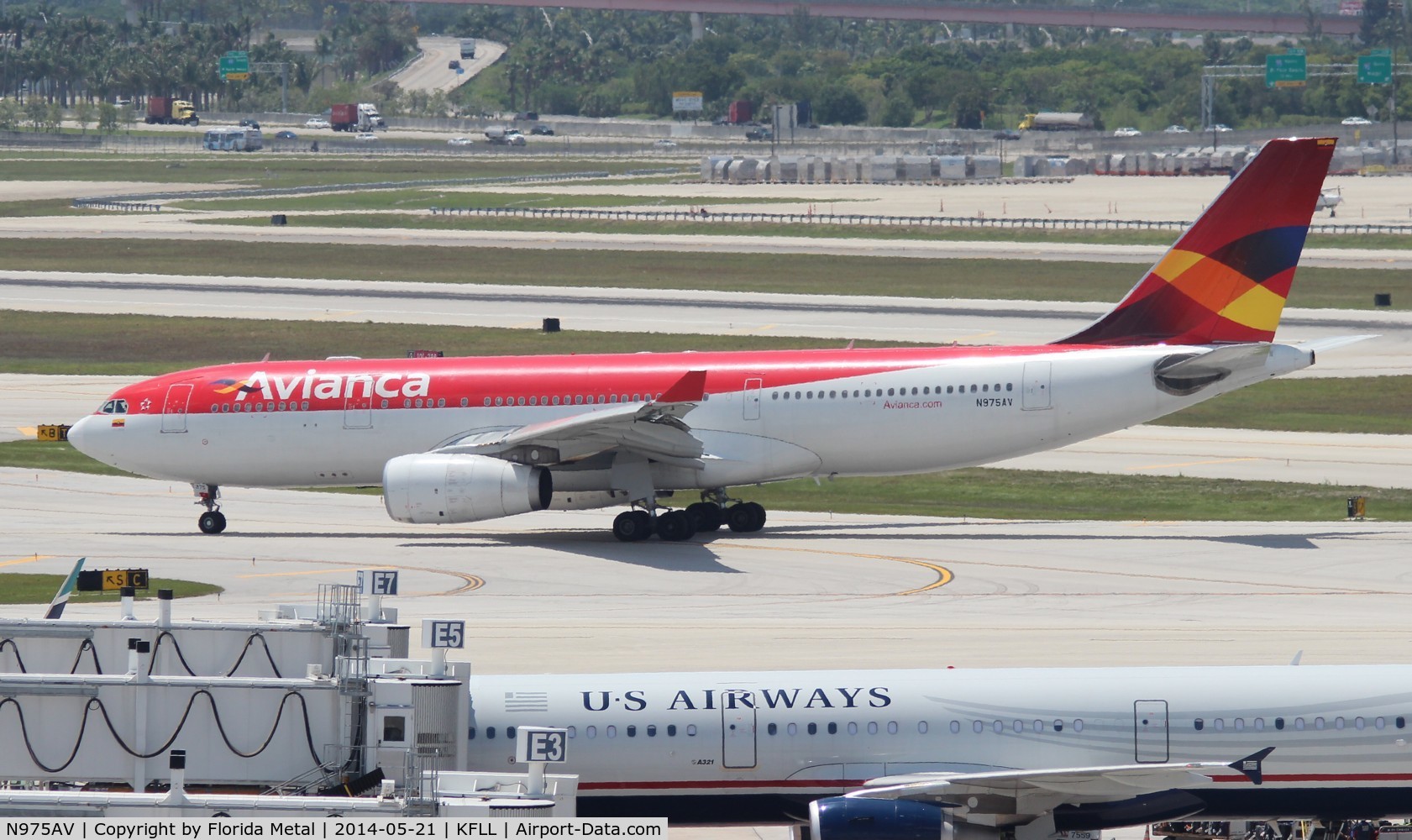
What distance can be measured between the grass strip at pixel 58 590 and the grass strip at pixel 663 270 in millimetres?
57455

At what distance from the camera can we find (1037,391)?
4388cm

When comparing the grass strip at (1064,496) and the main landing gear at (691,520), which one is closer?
the main landing gear at (691,520)

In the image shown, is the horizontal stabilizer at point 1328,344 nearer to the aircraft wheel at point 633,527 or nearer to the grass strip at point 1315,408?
the aircraft wheel at point 633,527

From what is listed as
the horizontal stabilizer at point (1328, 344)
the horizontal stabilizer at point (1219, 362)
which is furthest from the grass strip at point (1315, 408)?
the horizontal stabilizer at point (1219, 362)

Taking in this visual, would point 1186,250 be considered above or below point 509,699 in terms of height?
above

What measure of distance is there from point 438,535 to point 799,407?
9.64 metres

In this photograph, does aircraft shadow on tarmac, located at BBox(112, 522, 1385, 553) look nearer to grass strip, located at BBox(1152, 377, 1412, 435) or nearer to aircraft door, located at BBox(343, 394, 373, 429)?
aircraft door, located at BBox(343, 394, 373, 429)

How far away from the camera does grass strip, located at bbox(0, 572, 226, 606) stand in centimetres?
3734

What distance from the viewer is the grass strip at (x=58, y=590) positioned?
37.3 metres

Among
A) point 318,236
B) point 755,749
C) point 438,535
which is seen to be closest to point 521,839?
point 755,749

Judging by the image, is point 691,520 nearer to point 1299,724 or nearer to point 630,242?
point 1299,724

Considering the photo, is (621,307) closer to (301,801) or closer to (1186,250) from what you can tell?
(1186,250)

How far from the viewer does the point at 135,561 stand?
41.6m

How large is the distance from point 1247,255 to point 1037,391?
19.1 feet
